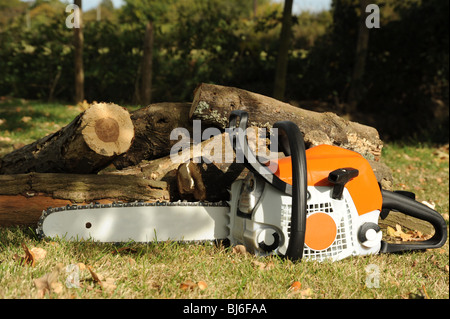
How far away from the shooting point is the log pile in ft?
8.98

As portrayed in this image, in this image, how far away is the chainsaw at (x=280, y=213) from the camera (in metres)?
2.22

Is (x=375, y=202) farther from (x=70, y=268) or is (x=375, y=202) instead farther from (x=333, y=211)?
(x=70, y=268)

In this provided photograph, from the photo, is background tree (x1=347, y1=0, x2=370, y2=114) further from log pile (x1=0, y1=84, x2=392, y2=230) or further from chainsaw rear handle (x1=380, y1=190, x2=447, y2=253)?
chainsaw rear handle (x1=380, y1=190, x2=447, y2=253)

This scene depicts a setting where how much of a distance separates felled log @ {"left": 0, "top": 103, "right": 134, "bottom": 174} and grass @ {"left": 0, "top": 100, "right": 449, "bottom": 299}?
59 cm

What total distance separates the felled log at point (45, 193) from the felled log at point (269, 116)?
2.94ft

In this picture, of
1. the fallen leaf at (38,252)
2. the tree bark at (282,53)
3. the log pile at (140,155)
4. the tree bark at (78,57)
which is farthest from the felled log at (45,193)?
the tree bark at (78,57)

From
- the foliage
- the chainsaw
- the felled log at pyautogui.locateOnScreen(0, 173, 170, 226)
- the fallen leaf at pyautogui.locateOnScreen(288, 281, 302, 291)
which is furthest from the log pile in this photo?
the foliage

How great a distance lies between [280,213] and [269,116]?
49.9 inches

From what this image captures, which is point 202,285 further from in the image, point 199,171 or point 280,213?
point 199,171

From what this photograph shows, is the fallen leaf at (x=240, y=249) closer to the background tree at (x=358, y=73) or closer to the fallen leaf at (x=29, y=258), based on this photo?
the fallen leaf at (x=29, y=258)

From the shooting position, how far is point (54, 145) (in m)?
3.25

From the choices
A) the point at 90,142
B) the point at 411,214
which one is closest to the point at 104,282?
the point at 90,142

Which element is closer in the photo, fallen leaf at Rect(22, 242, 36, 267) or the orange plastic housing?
fallen leaf at Rect(22, 242, 36, 267)

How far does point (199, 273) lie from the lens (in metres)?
2.20
